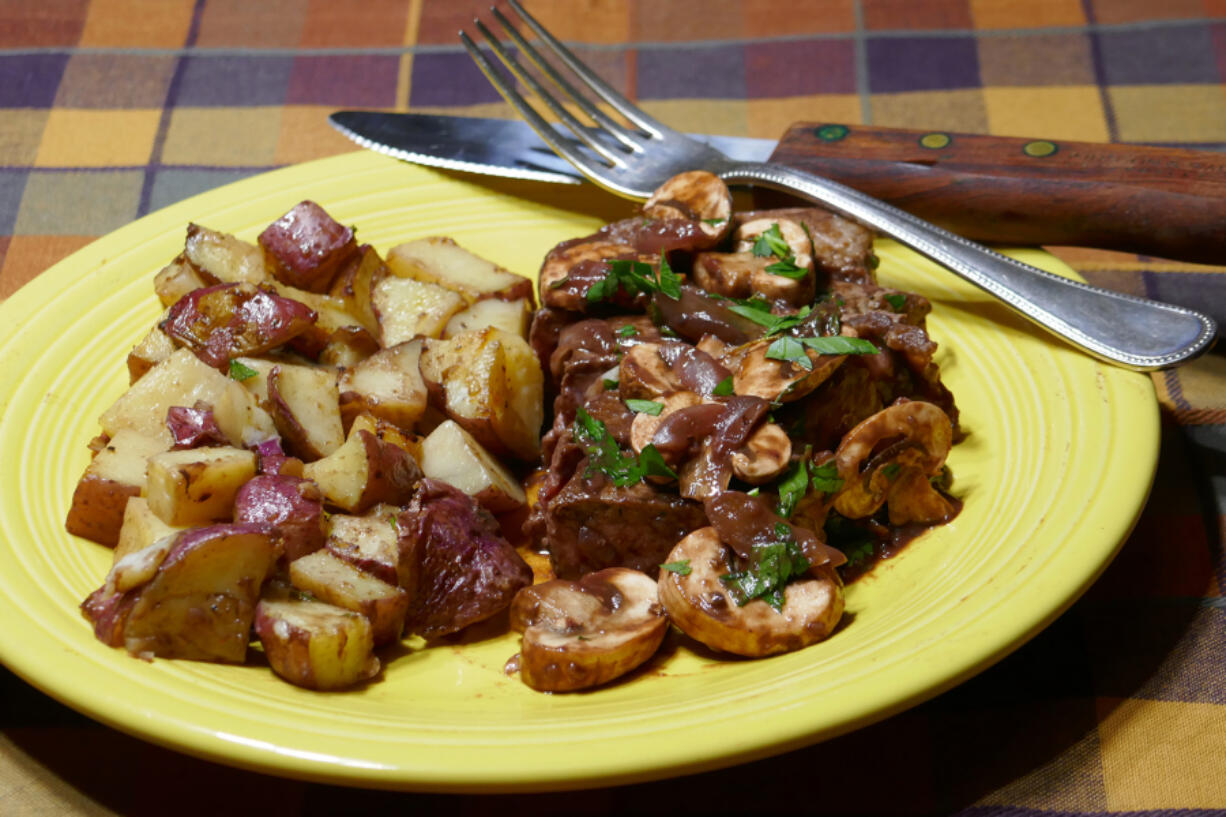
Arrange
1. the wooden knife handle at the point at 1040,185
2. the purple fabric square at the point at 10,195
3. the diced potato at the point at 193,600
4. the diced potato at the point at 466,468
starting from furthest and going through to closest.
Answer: the purple fabric square at the point at 10,195
the wooden knife handle at the point at 1040,185
the diced potato at the point at 466,468
the diced potato at the point at 193,600

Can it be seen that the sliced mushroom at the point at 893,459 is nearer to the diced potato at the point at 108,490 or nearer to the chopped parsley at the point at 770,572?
the chopped parsley at the point at 770,572

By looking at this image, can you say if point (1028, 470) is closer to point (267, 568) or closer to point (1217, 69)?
point (267, 568)

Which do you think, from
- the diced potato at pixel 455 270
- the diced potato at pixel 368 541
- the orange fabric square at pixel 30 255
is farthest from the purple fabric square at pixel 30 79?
the diced potato at pixel 368 541

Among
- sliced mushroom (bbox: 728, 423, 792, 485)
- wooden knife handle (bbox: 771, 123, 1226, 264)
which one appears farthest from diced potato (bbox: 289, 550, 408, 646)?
wooden knife handle (bbox: 771, 123, 1226, 264)

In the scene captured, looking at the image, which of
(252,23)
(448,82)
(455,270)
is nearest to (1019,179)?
(455,270)

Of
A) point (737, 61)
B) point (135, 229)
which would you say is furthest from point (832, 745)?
point (737, 61)

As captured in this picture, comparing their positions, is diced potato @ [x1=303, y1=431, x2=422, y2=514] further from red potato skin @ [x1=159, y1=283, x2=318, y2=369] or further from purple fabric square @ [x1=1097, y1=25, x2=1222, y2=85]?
purple fabric square @ [x1=1097, y1=25, x2=1222, y2=85]

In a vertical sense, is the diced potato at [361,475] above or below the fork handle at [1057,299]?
below
